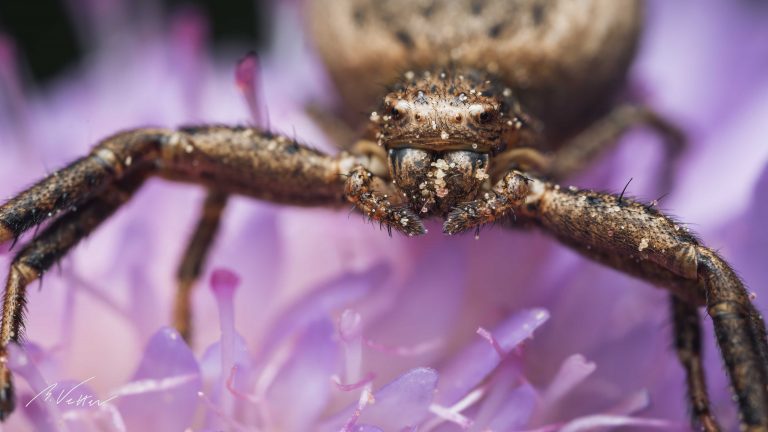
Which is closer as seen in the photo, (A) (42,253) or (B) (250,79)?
(A) (42,253)

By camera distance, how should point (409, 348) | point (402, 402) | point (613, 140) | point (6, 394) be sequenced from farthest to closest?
1. point (613, 140)
2. point (409, 348)
3. point (402, 402)
4. point (6, 394)

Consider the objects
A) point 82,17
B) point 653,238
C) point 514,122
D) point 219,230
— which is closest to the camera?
point 653,238

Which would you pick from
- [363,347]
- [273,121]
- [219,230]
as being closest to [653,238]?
[363,347]

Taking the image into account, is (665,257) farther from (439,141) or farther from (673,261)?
(439,141)

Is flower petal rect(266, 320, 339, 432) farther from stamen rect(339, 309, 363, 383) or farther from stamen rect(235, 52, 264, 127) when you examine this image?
stamen rect(235, 52, 264, 127)

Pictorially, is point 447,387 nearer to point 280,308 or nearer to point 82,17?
point 280,308

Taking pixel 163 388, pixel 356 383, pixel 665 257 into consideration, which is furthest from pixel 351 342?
pixel 665 257

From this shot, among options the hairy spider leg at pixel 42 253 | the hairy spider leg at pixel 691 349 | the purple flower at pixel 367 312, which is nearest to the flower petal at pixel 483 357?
the purple flower at pixel 367 312
